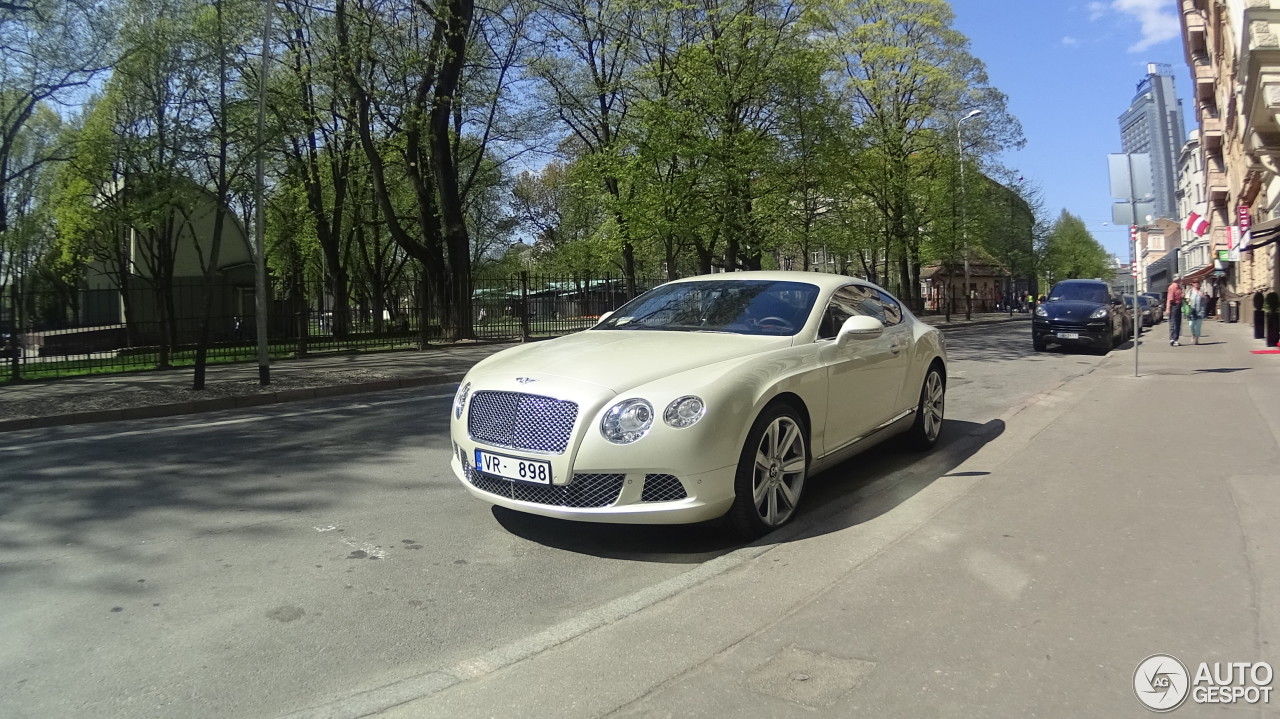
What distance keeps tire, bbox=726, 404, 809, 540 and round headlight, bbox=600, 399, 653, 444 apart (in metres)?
0.59

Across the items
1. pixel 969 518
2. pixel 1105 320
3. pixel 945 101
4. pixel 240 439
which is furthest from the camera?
pixel 945 101

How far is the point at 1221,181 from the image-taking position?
52.5 m

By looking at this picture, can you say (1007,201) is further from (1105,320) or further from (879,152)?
(1105,320)

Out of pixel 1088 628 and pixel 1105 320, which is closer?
pixel 1088 628

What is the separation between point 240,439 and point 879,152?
32837mm

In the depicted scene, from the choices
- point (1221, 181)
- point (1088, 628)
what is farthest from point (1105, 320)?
point (1221, 181)

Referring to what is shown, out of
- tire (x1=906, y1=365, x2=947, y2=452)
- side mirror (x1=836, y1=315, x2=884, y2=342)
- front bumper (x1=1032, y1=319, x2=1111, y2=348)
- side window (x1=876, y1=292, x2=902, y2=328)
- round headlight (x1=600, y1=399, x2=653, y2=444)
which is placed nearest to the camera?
round headlight (x1=600, y1=399, x2=653, y2=444)

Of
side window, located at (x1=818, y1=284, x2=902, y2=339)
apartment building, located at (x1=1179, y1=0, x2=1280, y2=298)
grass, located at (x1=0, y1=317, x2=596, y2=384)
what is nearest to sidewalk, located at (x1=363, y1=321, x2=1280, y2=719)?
side window, located at (x1=818, y1=284, x2=902, y2=339)

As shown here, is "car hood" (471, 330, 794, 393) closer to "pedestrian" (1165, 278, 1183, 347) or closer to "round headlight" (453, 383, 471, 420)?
"round headlight" (453, 383, 471, 420)

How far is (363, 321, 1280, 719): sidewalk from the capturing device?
2887 mm

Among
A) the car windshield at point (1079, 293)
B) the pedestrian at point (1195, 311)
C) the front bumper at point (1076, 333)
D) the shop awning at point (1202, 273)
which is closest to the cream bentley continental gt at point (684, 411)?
the front bumper at point (1076, 333)

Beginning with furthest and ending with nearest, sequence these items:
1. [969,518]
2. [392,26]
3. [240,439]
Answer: [392,26], [240,439], [969,518]

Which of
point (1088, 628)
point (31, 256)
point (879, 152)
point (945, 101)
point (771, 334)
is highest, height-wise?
point (945, 101)

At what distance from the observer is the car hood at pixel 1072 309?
60.2ft
